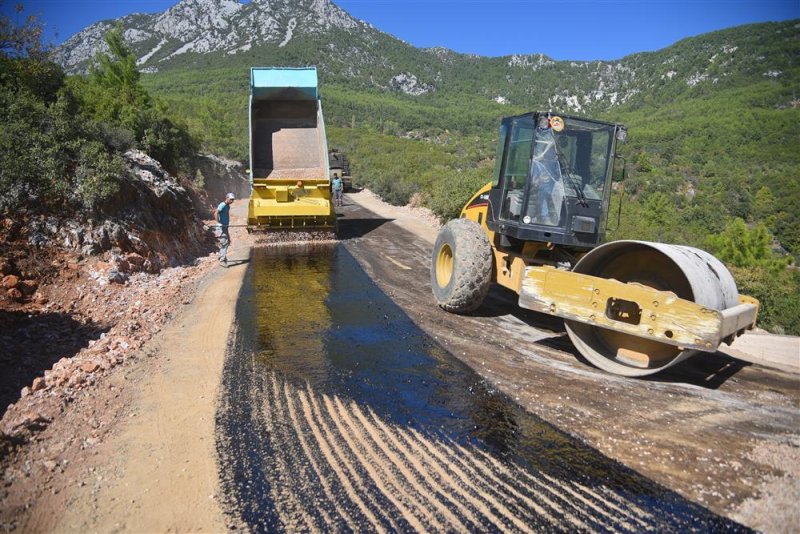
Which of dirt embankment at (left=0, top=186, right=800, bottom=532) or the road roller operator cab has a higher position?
the road roller operator cab

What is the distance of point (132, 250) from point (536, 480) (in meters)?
7.71

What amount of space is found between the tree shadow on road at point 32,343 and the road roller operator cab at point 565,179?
5193mm

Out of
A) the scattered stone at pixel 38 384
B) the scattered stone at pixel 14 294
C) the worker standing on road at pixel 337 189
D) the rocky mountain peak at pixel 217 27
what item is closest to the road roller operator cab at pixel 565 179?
the scattered stone at pixel 38 384

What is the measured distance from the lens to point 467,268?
6.34 m

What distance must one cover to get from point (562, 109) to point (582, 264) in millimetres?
95766

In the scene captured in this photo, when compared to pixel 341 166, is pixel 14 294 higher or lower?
lower

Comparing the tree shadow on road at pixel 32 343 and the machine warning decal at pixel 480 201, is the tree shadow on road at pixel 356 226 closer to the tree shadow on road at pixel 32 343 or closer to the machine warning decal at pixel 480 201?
the machine warning decal at pixel 480 201

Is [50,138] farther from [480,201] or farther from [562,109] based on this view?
[562,109]

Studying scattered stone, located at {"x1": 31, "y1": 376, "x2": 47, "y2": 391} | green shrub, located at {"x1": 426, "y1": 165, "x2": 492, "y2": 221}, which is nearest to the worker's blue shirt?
scattered stone, located at {"x1": 31, "y1": 376, "x2": 47, "y2": 391}

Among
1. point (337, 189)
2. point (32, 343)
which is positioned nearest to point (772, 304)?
point (32, 343)

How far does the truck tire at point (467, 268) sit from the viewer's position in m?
6.28

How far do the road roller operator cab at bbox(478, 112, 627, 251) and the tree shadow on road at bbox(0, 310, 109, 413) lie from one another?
5.19 m

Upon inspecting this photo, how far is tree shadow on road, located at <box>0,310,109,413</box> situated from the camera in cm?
495

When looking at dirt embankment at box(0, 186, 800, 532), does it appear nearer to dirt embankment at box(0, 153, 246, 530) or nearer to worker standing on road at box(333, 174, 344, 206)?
dirt embankment at box(0, 153, 246, 530)
